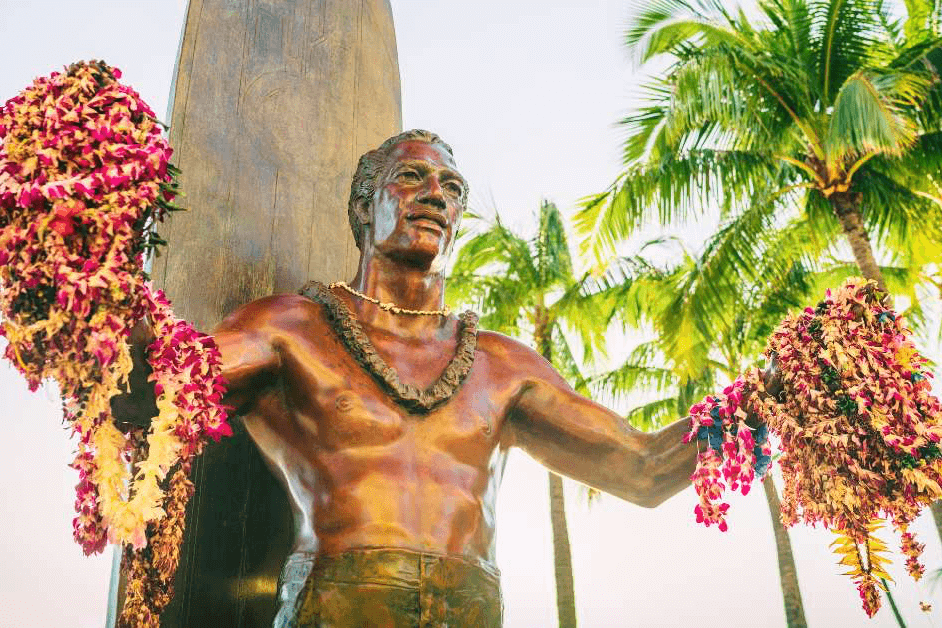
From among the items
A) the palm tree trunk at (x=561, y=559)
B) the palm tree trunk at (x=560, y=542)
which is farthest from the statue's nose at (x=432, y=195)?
the palm tree trunk at (x=561, y=559)

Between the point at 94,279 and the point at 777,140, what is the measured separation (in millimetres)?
11524

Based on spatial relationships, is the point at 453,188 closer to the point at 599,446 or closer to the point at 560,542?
the point at 599,446

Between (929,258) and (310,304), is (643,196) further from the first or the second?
(310,304)

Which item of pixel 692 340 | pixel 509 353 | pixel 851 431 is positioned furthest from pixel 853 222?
pixel 851 431

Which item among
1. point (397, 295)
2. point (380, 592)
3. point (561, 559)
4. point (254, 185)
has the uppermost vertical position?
point (561, 559)

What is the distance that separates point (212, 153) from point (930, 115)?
10.7 meters

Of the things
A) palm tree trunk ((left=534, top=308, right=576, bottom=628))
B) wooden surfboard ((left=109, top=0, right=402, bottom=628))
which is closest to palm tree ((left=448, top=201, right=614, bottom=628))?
palm tree trunk ((left=534, top=308, right=576, bottom=628))

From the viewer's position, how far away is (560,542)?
54.3 feet

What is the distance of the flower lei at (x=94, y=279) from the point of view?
2328 millimetres

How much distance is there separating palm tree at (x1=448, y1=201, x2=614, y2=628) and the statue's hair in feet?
42.2

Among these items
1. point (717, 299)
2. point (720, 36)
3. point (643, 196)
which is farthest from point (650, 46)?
point (717, 299)

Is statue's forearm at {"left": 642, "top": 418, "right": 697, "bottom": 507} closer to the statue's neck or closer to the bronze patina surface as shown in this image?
the bronze patina surface

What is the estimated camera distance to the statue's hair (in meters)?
3.70

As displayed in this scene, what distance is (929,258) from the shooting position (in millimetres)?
14211
